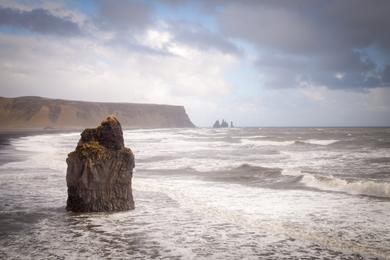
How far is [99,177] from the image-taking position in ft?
32.4

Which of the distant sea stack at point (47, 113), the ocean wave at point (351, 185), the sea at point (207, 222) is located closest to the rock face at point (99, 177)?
the sea at point (207, 222)

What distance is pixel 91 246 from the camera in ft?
23.0

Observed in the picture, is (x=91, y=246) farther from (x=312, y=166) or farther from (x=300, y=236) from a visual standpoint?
(x=312, y=166)

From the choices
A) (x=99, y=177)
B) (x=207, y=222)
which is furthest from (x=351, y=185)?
(x=99, y=177)

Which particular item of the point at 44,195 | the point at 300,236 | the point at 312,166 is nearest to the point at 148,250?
the point at 300,236

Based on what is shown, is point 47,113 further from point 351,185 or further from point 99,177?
point 99,177

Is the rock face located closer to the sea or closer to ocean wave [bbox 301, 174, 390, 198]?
the sea

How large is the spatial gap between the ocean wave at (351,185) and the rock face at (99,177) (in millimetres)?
8135

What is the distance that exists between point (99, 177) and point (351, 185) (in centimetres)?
968

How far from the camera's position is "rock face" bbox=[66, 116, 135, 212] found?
9820 mm

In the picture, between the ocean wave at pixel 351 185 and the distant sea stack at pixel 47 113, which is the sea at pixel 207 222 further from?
the distant sea stack at pixel 47 113

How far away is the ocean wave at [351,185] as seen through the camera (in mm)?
13609

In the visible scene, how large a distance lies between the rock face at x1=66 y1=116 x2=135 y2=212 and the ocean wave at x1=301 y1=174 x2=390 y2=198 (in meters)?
8.13

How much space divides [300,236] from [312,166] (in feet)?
50.1
